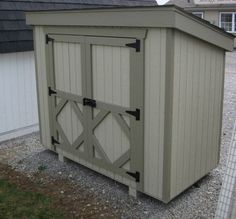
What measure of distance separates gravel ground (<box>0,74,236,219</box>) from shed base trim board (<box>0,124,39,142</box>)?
0.12m

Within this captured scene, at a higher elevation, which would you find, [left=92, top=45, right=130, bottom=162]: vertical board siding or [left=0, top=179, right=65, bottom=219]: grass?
[left=92, top=45, right=130, bottom=162]: vertical board siding

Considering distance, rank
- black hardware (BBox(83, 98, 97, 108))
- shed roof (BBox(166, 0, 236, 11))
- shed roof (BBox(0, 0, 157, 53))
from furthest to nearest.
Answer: shed roof (BBox(166, 0, 236, 11)) → shed roof (BBox(0, 0, 157, 53)) → black hardware (BBox(83, 98, 97, 108))

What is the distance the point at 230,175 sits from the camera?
3.51m

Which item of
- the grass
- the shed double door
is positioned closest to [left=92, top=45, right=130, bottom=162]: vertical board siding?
the shed double door

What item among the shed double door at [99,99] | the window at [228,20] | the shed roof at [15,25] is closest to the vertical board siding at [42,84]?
the shed double door at [99,99]

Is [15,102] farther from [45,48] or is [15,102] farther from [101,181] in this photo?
[101,181]

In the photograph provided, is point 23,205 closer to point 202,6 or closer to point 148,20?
point 148,20

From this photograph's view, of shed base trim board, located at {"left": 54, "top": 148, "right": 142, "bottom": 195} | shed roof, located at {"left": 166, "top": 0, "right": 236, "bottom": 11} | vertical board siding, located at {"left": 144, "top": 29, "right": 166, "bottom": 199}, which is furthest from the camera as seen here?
shed roof, located at {"left": 166, "top": 0, "right": 236, "bottom": 11}

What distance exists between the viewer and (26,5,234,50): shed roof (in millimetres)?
3811

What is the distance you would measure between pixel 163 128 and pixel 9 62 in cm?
359

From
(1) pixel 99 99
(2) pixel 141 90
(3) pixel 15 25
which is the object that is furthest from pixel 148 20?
(3) pixel 15 25

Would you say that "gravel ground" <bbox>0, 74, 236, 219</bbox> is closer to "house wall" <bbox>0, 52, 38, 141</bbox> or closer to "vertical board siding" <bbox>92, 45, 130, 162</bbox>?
"house wall" <bbox>0, 52, 38, 141</bbox>

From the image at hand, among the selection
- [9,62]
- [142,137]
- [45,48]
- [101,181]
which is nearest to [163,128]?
[142,137]

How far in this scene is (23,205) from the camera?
15.0 ft
